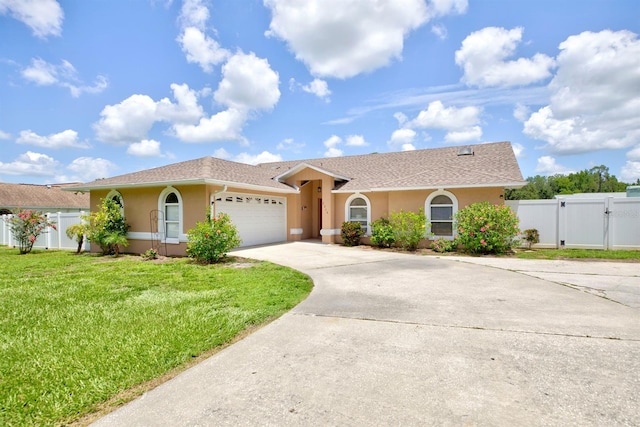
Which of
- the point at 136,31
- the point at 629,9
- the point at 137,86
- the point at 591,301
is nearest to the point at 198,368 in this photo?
the point at 591,301

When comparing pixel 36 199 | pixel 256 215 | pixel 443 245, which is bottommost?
pixel 443 245

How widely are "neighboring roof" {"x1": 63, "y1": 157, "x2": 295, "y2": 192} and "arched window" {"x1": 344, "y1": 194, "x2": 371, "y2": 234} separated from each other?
10.9 feet

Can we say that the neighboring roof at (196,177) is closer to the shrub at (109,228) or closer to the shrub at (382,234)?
the shrub at (109,228)

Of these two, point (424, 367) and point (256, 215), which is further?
point (256, 215)

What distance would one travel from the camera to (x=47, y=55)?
13.3 meters

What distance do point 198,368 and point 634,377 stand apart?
14.8ft

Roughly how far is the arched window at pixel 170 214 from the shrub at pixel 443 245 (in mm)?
10970

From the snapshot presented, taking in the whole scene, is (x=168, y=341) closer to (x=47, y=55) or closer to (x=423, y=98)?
(x=47, y=55)

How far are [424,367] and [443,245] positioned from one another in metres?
11.0

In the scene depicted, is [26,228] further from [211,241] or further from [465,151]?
[465,151]

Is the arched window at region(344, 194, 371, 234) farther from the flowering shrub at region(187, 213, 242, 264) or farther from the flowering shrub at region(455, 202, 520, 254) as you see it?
the flowering shrub at region(187, 213, 242, 264)

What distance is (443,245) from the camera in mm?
13492

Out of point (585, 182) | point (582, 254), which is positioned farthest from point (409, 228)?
point (585, 182)

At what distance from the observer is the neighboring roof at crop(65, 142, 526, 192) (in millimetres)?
13031
